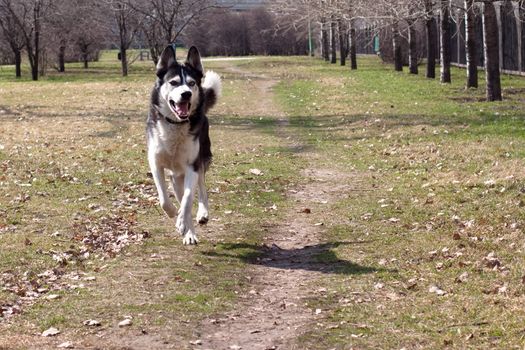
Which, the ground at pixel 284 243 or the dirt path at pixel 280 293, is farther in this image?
the ground at pixel 284 243

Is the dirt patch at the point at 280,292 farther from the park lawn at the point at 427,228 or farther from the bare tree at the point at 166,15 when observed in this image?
the bare tree at the point at 166,15

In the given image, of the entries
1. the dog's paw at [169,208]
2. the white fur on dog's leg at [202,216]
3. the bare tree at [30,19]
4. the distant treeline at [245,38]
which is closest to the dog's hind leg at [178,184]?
the dog's paw at [169,208]

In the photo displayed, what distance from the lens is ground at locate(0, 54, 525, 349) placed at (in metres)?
6.34

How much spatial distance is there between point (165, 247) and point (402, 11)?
18.7m

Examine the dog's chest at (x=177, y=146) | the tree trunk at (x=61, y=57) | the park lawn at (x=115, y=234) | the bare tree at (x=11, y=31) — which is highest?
the bare tree at (x=11, y=31)

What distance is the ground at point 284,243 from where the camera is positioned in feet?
20.8

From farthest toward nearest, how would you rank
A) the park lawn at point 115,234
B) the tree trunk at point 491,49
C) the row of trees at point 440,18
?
the row of trees at point 440,18
the tree trunk at point 491,49
the park lawn at point 115,234

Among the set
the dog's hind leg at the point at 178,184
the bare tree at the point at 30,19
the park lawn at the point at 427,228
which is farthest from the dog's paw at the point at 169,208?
the bare tree at the point at 30,19

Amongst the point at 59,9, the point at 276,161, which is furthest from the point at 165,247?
the point at 59,9

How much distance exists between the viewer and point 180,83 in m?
9.09

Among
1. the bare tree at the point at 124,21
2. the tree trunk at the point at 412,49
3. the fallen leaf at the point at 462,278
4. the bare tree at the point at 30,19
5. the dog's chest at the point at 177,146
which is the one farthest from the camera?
the bare tree at the point at 124,21

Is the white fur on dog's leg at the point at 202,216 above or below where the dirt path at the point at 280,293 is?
above

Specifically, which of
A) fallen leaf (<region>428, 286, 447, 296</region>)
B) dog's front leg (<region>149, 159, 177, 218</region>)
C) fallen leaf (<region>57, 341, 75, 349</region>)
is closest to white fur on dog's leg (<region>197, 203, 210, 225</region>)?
dog's front leg (<region>149, 159, 177, 218</region>)

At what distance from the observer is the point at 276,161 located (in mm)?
15125
